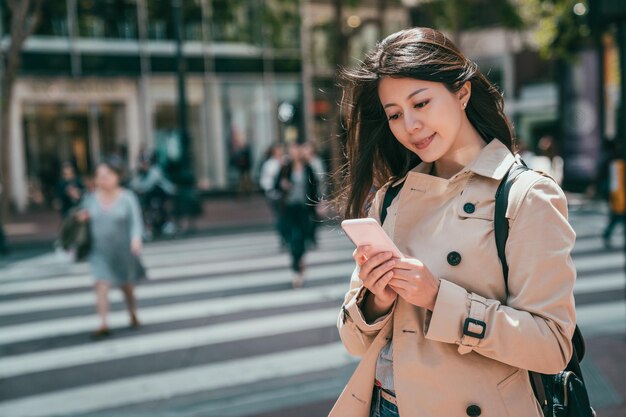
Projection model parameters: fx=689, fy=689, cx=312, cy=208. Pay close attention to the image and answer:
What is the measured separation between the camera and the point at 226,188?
84.6 ft

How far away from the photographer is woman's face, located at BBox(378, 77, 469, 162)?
73.9 inches

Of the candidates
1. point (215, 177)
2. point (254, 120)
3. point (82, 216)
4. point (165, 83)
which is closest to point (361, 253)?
point (82, 216)

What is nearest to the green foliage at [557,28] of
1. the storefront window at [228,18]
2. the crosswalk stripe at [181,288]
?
the crosswalk stripe at [181,288]

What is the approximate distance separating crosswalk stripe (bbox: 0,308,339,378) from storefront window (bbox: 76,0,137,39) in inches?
712

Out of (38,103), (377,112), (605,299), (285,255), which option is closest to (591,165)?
(285,255)

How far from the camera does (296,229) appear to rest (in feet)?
31.3

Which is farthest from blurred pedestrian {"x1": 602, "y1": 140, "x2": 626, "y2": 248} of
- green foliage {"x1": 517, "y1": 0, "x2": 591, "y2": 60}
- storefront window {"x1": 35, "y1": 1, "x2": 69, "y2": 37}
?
storefront window {"x1": 35, "y1": 1, "x2": 69, "y2": 37}

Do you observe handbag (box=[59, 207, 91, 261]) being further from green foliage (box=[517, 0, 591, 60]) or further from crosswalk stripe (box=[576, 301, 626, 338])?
green foliage (box=[517, 0, 591, 60])

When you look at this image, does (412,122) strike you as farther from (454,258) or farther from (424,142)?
(454,258)

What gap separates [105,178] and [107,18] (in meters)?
17.7

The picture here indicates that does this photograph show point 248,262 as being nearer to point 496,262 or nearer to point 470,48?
point 496,262

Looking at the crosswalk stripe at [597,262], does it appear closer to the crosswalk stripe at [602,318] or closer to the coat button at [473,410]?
the crosswalk stripe at [602,318]

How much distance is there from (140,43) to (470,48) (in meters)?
16.5

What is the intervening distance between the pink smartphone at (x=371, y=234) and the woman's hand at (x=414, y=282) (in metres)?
0.03
